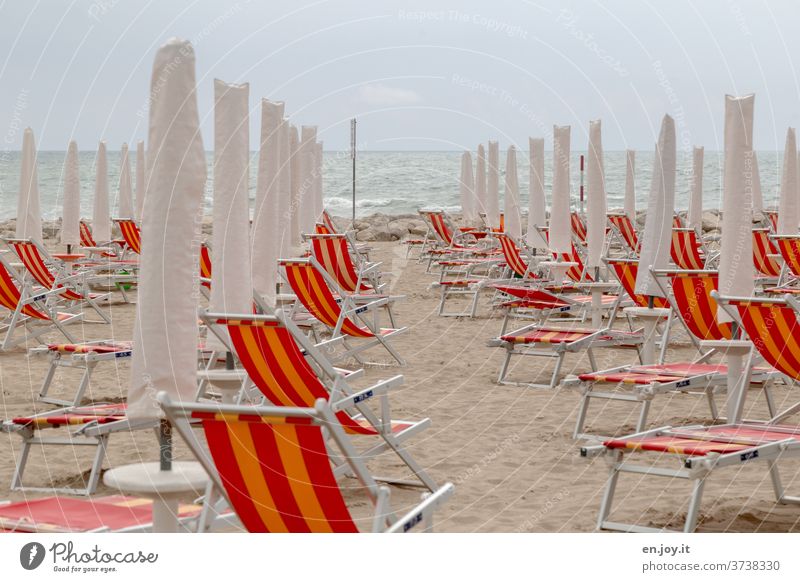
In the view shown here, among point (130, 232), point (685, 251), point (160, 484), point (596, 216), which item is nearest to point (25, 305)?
point (596, 216)

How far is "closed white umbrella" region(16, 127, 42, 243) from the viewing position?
37.2 feet

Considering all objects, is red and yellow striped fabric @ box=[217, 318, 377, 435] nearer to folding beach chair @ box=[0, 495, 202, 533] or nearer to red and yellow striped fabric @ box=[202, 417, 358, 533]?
folding beach chair @ box=[0, 495, 202, 533]

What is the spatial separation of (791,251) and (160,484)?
25.3 feet

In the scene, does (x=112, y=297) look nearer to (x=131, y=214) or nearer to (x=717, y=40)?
(x=131, y=214)

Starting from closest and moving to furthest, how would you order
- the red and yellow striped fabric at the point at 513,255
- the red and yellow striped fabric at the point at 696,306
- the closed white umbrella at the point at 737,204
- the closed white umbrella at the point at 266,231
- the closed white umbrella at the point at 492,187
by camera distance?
the closed white umbrella at the point at 737,204
the red and yellow striped fabric at the point at 696,306
the closed white umbrella at the point at 266,231
the red and yellow striped fabric at the point at 513,255
the closed white umbrella at the point at 492,187

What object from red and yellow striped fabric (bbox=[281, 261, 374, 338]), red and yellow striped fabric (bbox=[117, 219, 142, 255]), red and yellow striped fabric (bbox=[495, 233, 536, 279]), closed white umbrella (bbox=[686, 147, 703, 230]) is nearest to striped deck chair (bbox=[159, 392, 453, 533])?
red and yellow striped fabric (bbox=[281, 261, 374, 338])

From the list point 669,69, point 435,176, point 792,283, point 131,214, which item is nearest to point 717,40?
point 669,69

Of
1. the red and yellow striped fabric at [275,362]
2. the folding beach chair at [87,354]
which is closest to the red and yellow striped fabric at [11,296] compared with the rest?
the folding beach chair at [87,354]

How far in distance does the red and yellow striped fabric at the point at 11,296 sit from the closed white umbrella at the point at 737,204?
14.8ft

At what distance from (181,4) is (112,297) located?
6636 millimetres

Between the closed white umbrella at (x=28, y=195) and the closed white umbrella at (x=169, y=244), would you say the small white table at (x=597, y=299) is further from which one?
the closed white umbrella at (x=28, y=195)

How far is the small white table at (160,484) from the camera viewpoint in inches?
107

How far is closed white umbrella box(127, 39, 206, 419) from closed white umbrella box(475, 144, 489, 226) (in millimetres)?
15509
